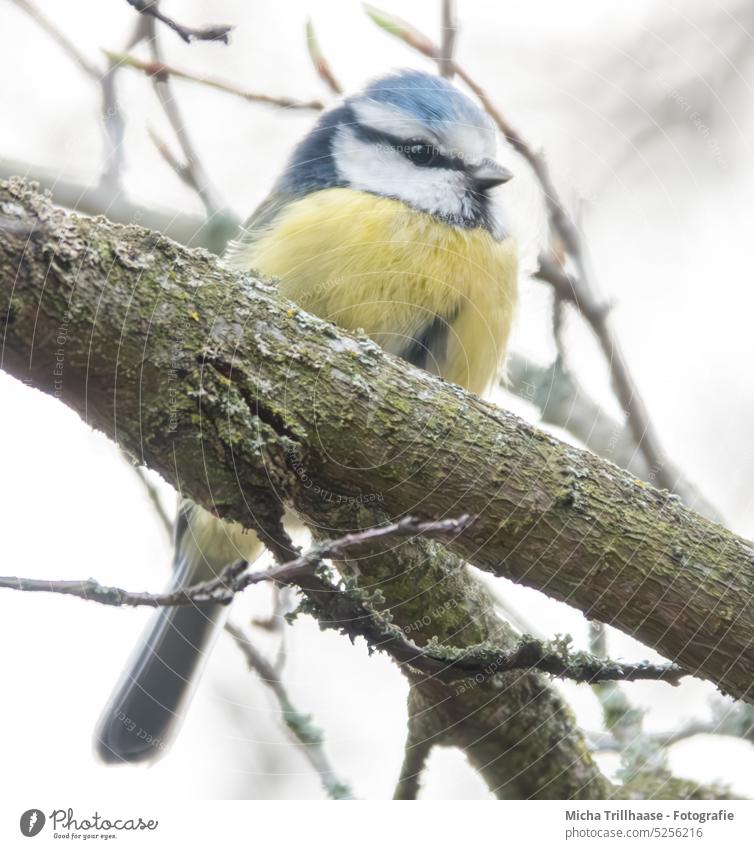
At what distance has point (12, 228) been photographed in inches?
28.8

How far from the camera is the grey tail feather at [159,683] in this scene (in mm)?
1154

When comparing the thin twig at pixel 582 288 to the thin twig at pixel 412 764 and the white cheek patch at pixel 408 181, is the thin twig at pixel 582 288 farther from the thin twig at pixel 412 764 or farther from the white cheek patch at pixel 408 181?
the thin twig at pixel 412 764

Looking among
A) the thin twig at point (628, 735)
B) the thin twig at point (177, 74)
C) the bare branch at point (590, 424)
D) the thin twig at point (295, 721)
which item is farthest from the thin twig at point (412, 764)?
the thin twig at point (177, 74)

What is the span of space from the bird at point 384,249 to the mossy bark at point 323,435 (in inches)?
11.6

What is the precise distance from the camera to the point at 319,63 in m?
1.11

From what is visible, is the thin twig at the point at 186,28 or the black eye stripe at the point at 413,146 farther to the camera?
the black eye stripe at the point at 413,146

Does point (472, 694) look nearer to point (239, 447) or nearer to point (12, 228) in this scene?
point (239, 447)

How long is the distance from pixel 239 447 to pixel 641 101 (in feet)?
2.89

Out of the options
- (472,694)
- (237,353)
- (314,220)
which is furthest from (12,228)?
(472,694)

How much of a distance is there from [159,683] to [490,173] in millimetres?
841

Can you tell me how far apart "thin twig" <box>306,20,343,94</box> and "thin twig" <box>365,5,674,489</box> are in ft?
0.42

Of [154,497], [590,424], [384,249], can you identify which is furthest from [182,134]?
[590,424]

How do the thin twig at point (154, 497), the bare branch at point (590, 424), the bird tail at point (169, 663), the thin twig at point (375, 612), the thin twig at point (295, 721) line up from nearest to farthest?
the thin twig at point (375, 612), the thin twig at point (154, 497), the thin twig at point (295, 721), the bird tail at point (169, 663), the bare branch at point (590, 424)

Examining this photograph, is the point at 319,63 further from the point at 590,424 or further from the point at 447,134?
the point at 590,424
